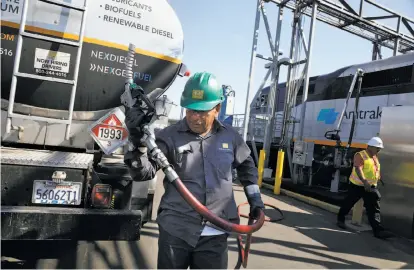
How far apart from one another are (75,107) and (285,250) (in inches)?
130

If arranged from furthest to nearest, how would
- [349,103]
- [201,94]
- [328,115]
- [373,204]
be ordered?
1. [328,115]
2. [349,103]
3. [373,204]
4. [201,94]

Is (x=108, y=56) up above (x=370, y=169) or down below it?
above

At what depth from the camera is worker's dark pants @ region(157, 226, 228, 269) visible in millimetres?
1958

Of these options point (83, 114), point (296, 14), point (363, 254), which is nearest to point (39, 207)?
point (83, 114)

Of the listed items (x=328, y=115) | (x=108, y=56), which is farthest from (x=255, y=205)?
(x=328, y=115)

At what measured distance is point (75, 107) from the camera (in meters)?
3.16

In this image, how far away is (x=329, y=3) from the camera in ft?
33.4

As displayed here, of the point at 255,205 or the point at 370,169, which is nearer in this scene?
the point at 255,205

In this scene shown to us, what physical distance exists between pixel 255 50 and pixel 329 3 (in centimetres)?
263

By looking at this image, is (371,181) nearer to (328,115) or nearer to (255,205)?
(255,205)

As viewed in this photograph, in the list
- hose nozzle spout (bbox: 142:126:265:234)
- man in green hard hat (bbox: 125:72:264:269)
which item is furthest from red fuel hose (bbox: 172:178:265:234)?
man in green hard hat (bbox: 125:72:264:269)

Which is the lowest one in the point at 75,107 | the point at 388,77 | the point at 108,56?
the point at 75,107

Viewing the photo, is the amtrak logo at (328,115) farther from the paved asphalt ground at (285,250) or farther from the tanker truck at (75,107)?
the tanker truck at (75,107)

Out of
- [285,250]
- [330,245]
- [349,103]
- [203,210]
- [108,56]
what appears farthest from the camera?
[349,103]
